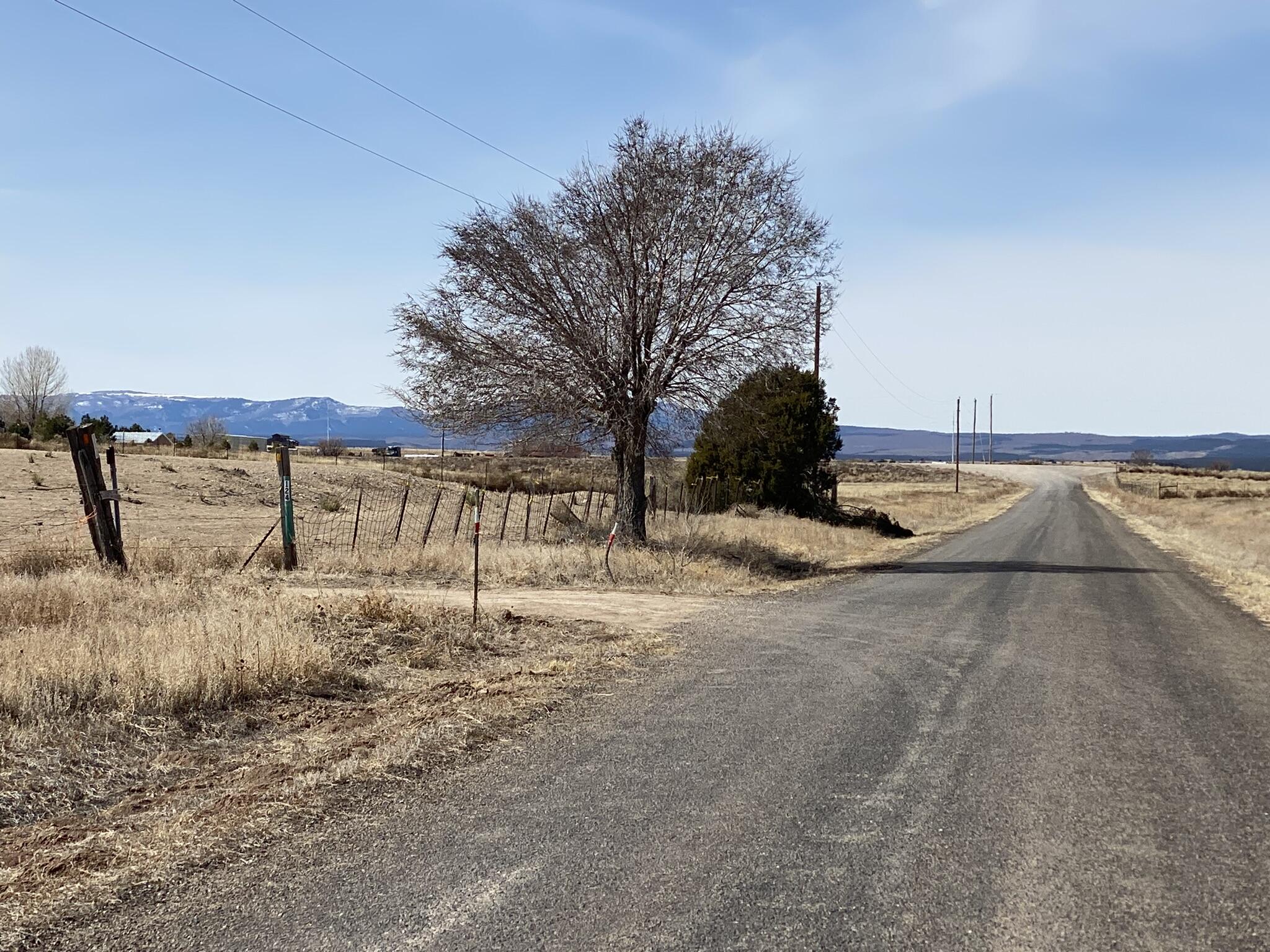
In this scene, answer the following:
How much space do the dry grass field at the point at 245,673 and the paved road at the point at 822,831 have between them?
1.97 ft

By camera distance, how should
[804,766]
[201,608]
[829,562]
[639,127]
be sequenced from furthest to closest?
[829,562]
[639,127]
[201,608]
[804,766]

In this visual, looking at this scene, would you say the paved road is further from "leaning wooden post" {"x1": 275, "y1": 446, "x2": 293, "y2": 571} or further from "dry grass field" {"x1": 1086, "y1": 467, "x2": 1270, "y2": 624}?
"leaning wooden post" {"x1": 275, "y1": 446, "x2": 293, "y2": 571}

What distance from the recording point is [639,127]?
21.0 meters

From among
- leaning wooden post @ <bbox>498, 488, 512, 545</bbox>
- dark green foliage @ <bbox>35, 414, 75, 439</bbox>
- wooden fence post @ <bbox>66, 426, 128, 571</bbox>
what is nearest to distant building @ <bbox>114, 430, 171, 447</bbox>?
dark green foliage @ <bbox>35, 414, 75, 439</bbox>

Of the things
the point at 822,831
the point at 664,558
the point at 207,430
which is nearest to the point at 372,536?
the point at 664,558

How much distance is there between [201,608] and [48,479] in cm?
2050

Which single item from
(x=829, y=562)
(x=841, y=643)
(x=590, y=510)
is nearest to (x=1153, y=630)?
(x=841, y=643)

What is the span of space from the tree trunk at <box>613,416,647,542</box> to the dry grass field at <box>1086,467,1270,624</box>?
11.4 meters

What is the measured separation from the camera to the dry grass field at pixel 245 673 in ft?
17.7

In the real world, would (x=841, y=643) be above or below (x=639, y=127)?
below

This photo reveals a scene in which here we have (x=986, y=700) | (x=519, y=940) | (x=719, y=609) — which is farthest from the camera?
(x=719, y=609)

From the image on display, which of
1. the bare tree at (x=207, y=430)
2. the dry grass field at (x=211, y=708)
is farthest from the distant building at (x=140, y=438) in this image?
the dry grass field at (x=211, y=708)

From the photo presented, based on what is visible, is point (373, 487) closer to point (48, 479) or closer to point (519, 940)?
point (48, 479)

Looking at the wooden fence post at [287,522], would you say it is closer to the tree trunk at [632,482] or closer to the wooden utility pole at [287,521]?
the wooden utility pole at [287,521]
